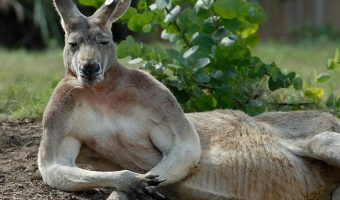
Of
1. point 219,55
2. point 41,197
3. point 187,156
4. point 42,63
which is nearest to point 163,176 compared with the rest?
point 187,156

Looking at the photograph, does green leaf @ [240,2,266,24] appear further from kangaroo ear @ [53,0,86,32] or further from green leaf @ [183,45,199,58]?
kangaroo ear @ [53,0,86,32]

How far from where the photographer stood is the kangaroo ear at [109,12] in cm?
617

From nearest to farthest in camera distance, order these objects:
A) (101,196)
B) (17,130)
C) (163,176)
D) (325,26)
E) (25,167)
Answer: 1. (163,176)
2. (101,196)
3. (25,167)
4. (17,130)
5. (325,26)

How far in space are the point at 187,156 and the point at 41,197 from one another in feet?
2.96

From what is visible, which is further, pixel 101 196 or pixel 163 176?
pixel 101 196

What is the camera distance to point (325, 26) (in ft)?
59.4

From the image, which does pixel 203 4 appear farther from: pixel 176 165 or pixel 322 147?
pixel 176 165

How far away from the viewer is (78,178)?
573 cm

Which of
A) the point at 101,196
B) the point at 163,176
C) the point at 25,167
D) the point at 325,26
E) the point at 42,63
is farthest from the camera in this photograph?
the point at 325,26

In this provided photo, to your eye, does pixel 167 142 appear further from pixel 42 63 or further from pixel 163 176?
pixel 42 63

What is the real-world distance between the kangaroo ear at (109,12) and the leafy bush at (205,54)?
0.91 m

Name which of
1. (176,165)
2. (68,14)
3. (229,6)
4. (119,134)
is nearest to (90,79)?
(119,134)

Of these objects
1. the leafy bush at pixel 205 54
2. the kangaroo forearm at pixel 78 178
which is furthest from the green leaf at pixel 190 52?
the kangaroo forearm at pixel 78 178

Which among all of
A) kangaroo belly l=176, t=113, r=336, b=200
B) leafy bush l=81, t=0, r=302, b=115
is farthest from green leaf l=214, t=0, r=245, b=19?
kangaroo belly l=176, t=113, r=336, b=200
